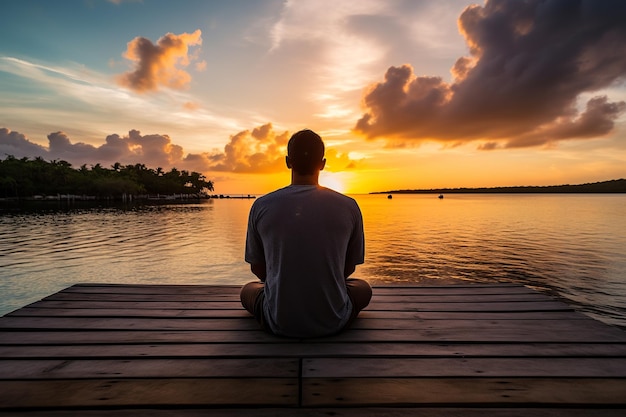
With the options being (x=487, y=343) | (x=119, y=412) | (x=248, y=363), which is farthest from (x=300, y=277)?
(x=487, y=343)

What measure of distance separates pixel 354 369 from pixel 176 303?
3.20 m

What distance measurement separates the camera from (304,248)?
10.0 feet

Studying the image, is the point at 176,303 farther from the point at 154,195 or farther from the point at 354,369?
the point at 154,195

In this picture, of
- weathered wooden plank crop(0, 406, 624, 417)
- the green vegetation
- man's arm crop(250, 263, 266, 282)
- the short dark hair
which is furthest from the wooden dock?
the green vegetation

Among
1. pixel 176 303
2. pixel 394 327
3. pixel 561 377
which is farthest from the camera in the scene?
pixel 176 303

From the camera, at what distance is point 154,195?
18600 cm

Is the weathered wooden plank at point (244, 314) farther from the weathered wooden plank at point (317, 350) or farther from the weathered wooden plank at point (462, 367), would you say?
the weathered wooden plank at point (462, 367)

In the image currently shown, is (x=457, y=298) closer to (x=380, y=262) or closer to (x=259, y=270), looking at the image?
(x=259, y=270)

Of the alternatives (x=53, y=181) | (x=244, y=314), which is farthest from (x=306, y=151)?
(x=53, y=181)

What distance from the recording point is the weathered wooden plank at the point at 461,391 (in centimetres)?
240

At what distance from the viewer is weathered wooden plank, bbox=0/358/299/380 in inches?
110

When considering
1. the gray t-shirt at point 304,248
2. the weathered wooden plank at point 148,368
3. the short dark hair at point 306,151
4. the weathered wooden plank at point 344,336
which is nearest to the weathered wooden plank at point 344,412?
the weathered wooden plank at point 148,368

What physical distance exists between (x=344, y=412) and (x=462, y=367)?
1.23 m

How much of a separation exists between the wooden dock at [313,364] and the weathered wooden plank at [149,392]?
0.04 feet
